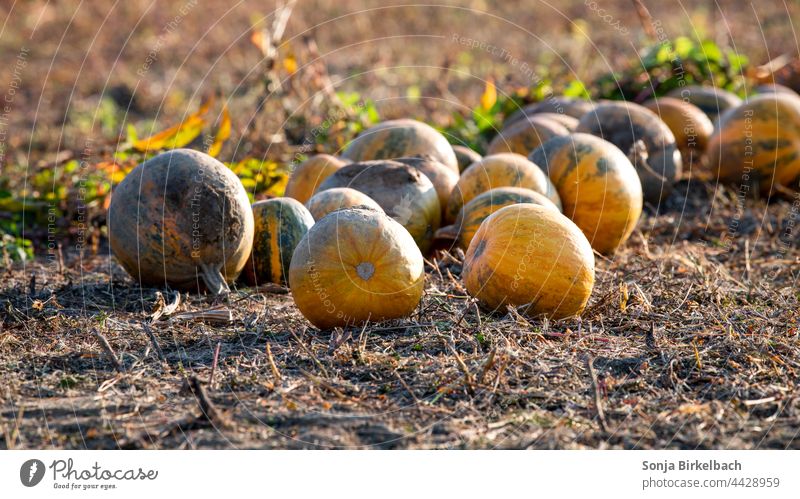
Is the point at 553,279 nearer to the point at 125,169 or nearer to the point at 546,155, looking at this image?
the point at 546,155

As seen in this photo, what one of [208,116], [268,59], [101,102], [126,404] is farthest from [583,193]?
[101,102]

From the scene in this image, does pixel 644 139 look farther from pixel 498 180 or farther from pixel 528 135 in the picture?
pixel 498 180

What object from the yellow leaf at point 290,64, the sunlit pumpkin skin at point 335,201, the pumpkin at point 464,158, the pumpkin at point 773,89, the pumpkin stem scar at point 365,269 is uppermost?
the yellow leaf at point 290,64

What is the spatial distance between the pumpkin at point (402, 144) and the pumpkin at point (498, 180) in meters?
0.52

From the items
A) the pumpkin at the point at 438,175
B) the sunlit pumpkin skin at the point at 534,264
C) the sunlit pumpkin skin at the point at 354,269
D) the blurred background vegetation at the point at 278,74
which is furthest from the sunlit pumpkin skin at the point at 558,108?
the sunlit pumpkin skin at the point at 354,269

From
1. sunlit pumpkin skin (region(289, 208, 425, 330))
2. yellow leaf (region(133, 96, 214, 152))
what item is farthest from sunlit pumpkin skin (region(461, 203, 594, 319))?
yellow leaf (region(133, 96, 214, 152))

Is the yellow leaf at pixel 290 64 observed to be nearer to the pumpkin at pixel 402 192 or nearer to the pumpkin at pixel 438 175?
the pumpkin at pixel 438 175

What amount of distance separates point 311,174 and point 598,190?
6.34 feet

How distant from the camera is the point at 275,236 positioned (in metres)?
5.46

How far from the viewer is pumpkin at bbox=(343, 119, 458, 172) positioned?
6.48 m

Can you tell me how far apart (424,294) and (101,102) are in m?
8.86

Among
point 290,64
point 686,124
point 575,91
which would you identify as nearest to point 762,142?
point 686,124

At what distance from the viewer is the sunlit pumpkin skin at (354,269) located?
4.39 metres

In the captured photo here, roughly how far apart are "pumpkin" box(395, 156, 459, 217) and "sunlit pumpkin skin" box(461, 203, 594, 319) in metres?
1.35
